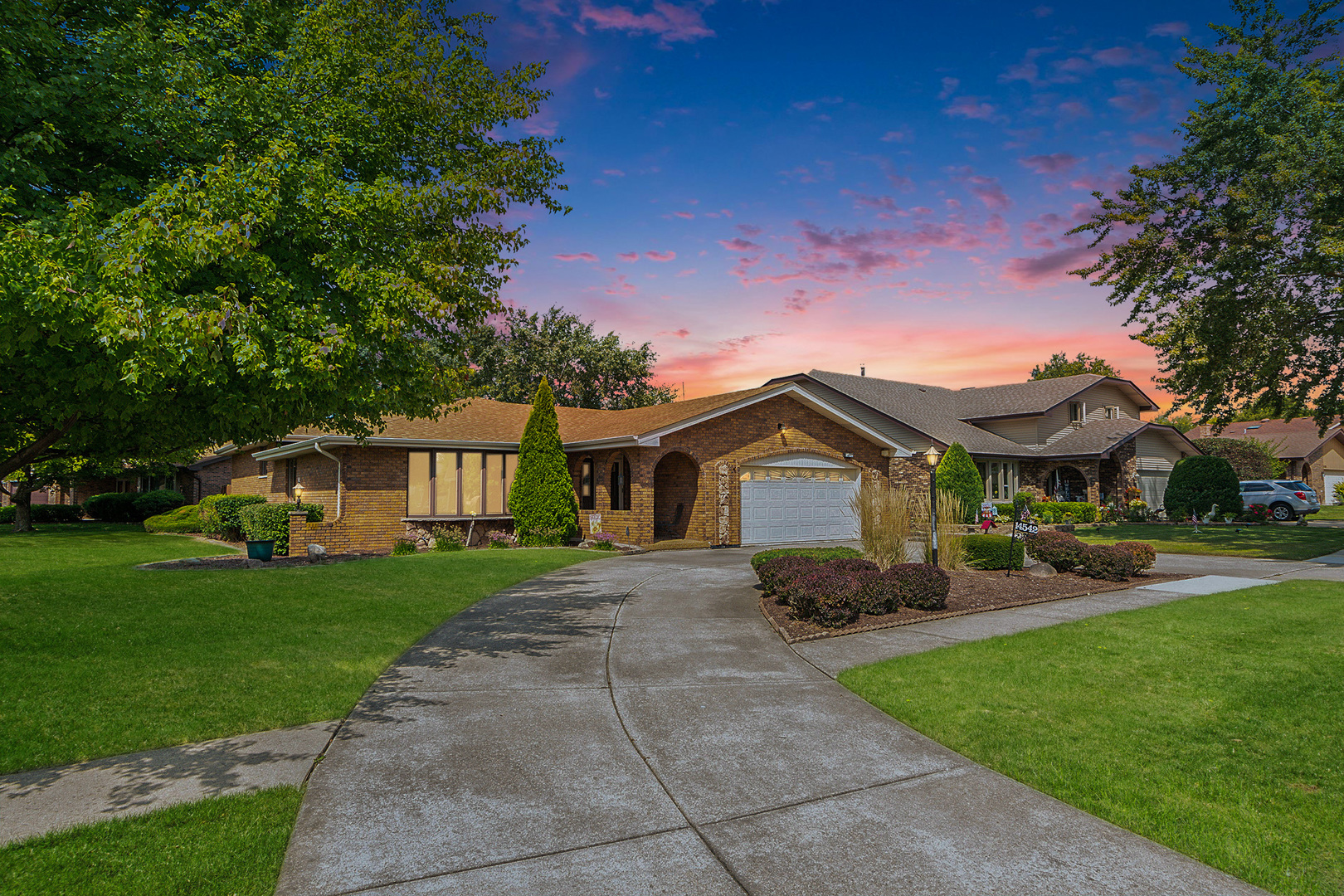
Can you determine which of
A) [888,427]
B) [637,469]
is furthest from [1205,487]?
[637,469]

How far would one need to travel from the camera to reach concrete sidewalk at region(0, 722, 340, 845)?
4117mm

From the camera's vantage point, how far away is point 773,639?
345 inches

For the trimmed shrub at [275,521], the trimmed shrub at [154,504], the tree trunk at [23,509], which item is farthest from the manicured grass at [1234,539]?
the tree trunk at [23,509]

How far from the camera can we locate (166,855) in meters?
3.64

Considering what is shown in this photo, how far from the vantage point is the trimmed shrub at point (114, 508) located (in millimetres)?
32594

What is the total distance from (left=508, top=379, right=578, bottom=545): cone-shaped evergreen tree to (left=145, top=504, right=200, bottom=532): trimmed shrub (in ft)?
48.7

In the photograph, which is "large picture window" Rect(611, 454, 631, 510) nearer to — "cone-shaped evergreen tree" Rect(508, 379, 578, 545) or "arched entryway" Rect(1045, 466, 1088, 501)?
"cone-shaped evergreen tree" Rect(508, 379, 578, 545)

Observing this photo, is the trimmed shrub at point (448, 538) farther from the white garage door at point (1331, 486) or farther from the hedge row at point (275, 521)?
the white garage door at point (1331, 486)

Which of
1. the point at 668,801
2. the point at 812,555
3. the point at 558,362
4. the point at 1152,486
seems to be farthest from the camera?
the point at 558,362

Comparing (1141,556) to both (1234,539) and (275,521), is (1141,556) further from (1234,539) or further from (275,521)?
(275,521)

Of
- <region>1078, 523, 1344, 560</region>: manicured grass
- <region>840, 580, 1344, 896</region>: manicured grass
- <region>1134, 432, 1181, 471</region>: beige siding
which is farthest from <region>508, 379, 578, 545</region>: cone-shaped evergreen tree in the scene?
<region>1134, 432, 1181, 471</region>: beige siding

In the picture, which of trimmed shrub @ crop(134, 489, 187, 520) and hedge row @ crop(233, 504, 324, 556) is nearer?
hedge row @ crop(233, 504, 324, 556)

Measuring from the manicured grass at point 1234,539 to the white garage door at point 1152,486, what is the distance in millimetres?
5798

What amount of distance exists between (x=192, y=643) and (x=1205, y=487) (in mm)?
33035
